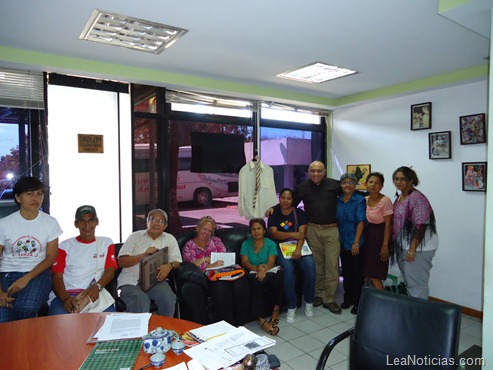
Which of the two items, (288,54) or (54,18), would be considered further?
(288,54)

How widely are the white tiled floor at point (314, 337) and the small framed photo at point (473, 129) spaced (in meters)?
1.91

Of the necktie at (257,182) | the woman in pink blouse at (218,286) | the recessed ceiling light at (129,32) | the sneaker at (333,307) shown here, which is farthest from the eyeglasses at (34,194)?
the sneaker at (333,307)

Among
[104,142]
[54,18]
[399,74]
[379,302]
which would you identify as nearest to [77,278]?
[104,142]

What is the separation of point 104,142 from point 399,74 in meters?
3.33

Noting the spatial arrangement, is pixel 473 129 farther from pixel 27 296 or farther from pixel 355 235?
pixel 27 296

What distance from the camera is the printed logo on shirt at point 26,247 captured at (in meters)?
2.57

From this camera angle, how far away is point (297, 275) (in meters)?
3.79

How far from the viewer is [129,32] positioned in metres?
2.73

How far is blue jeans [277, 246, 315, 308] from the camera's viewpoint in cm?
364

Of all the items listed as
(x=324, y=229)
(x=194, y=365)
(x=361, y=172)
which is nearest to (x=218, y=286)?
(x=324, y=229)

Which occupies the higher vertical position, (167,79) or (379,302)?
(167,79)

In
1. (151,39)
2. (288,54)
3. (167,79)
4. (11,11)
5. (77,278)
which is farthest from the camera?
(167,79)

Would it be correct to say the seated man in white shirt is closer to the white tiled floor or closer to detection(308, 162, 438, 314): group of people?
the white tiled floor

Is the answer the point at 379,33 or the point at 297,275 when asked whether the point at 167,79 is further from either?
the point at 297,275
